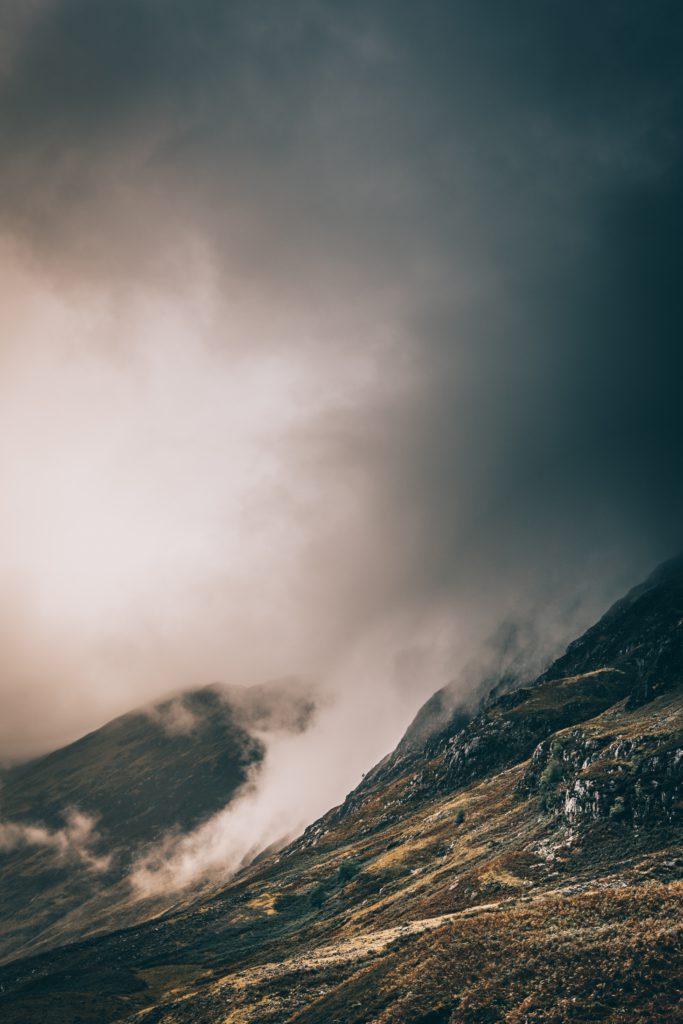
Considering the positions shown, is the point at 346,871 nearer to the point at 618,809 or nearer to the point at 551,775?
the point at 551,775

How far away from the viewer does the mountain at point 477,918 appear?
181 feet

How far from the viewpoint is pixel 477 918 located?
72188 mm

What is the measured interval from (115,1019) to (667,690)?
441ft

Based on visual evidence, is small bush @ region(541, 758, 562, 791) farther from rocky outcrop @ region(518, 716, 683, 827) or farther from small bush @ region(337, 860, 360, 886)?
small bush @ region(337, 860, 360, 886)

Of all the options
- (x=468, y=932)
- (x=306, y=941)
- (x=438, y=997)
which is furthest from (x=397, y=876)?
(x=438, y=997)

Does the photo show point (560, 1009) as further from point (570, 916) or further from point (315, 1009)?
point (315, 1009)

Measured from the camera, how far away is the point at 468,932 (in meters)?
68.4

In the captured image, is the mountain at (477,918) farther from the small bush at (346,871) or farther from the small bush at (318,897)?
the small bush at (318,897)

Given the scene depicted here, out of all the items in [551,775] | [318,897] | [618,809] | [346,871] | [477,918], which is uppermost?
[477,918]

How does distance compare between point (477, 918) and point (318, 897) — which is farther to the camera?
point (318, 897)

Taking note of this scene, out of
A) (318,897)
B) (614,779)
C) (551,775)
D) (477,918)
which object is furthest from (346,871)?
(477,918)

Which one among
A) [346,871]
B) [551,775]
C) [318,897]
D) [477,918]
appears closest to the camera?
[477,918]

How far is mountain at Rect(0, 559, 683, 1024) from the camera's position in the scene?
55031 mm

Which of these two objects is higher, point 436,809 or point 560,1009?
point 560,1009
